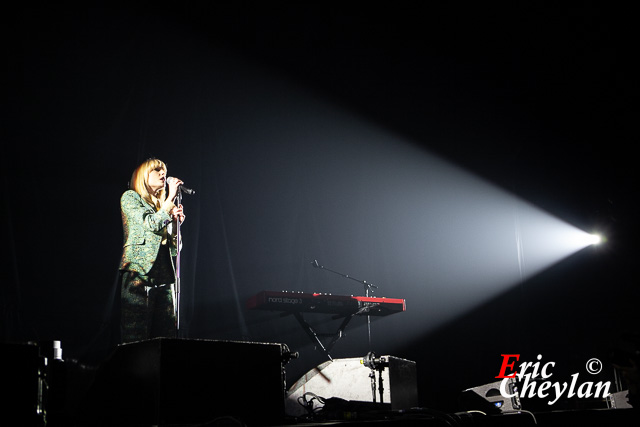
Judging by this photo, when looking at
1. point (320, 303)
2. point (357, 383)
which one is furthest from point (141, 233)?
point (320, 303)

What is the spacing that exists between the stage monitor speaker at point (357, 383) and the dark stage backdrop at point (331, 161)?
1345mm

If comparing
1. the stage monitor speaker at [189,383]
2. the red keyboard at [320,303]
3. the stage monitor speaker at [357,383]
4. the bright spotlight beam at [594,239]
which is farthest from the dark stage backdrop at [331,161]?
the stage monitor speaker at [189,383]

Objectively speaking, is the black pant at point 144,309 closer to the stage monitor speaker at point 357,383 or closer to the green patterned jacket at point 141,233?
the green patterned jacket at point 141,233

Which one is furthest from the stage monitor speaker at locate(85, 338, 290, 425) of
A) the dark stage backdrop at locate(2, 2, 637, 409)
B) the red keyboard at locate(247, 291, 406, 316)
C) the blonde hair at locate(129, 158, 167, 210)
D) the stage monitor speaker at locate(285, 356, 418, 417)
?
the red keyboard at locate(247, 291, 406, 316)

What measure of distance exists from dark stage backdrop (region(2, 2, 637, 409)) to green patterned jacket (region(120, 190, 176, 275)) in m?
0.76

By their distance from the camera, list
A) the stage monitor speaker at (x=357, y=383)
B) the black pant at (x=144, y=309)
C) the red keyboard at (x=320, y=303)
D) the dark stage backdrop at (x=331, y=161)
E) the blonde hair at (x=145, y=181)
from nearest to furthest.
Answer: the stage monitor speaker at (x=357, y=383) < the black pant at (x=144, y=309) < the blonde hair at (x=145, y=181) < the dark stage backdrop at (x=331, y=161) < the red keyboard at (x=320, y=303)

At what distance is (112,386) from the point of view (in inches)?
52.5

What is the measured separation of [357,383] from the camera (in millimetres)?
2342

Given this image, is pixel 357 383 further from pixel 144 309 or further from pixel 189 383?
pixel 189 383

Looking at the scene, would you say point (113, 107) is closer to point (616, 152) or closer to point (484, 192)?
point (484, 192)

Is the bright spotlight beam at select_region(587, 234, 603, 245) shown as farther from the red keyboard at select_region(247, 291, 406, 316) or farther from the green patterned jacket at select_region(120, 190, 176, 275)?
the green patterned jacket at select_region(120, 190, 176, 275)

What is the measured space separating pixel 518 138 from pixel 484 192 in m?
0.61

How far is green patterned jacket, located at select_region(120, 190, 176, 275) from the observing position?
266cm

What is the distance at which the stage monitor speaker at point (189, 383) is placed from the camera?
1175 mm
